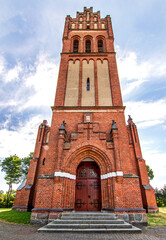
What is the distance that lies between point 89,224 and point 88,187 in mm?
3265

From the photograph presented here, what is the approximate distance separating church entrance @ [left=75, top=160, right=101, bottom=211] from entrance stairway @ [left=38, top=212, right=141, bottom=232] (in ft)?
5.71

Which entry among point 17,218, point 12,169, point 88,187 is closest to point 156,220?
point 88,187

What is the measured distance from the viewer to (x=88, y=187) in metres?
10.2

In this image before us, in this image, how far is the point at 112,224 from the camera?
7004 mm

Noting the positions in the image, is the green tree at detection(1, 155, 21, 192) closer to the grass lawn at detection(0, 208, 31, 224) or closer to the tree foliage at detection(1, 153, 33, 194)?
the tree foliage at detection(1, 153, 33, 194)

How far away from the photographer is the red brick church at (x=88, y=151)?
8.96 meters

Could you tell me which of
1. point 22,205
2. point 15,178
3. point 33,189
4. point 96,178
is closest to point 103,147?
point 96,178

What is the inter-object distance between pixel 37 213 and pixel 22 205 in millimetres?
7508

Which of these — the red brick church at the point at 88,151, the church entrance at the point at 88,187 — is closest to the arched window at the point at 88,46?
the red brick church at the point at 88,151

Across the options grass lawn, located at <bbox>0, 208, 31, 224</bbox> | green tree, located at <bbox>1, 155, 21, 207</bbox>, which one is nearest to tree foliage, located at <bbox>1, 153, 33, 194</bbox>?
green tree, located at <bbox>1, 155, 21, 207</bbox>

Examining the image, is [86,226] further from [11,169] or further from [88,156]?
[11,169]

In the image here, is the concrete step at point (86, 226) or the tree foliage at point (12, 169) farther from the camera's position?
the tree foliage at point (12, 169)

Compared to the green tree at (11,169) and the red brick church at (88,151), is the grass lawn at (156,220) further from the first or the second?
the green tree at (11,169)

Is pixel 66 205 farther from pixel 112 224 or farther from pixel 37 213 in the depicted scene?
pixel 112 224
